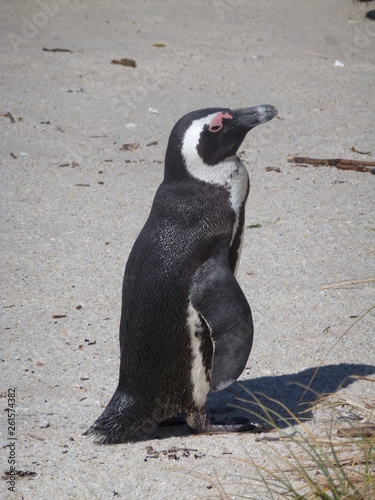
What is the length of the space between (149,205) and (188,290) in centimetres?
234

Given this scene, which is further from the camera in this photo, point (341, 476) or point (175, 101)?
point (175, 101)

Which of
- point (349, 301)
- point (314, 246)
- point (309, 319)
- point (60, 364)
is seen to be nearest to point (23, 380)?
point (60, 364)

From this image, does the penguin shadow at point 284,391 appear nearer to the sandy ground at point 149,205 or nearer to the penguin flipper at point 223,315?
the sandy ground at point 149,205

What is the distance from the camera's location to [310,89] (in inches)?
279

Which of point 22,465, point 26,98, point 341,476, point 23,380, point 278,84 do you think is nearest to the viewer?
point 341,476

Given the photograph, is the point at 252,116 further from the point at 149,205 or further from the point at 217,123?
the point at 149,205

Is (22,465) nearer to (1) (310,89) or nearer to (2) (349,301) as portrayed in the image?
(2) (349,301)

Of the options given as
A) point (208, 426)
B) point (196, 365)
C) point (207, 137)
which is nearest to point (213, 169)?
point (207, 137)

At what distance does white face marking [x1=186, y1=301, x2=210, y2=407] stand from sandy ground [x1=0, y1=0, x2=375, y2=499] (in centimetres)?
16

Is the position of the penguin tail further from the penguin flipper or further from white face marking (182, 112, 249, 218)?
white face marking (182, 112, 249, 218)

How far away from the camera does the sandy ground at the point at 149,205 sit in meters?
2.85

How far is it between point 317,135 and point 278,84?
1.22 meters

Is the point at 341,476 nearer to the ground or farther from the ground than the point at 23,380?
farther from the ground
